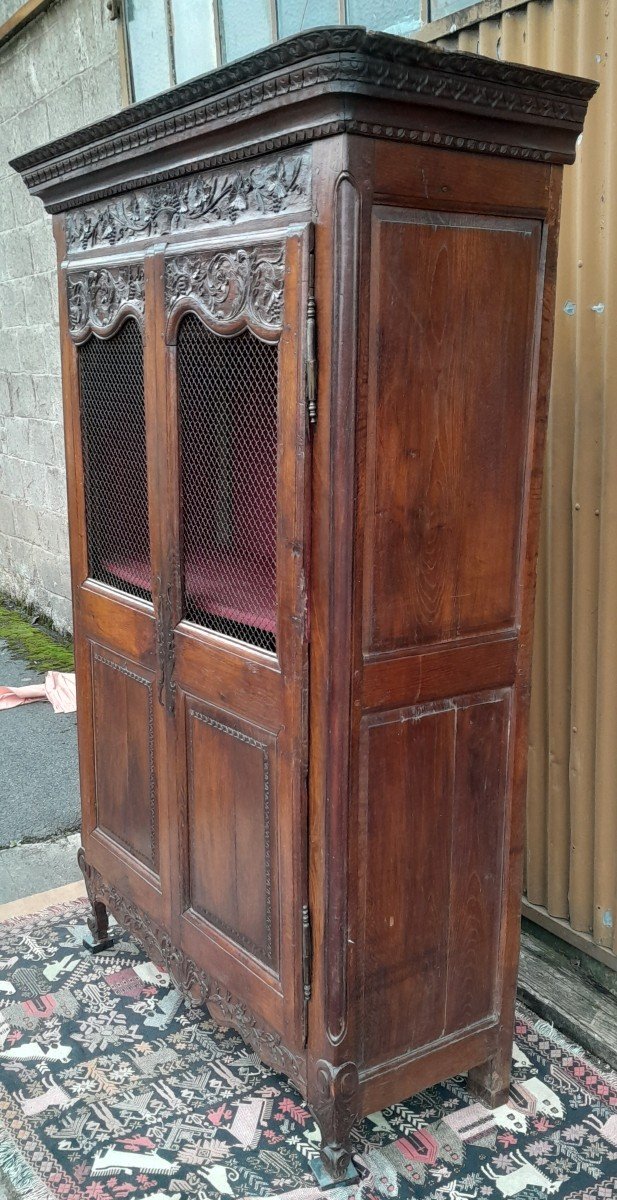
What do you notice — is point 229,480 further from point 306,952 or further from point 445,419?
point 306,952

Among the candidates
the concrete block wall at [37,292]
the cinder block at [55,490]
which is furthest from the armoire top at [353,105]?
the cinder block at [55,490]

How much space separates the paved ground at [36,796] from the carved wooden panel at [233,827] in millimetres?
1154

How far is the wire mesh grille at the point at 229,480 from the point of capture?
6.27ft

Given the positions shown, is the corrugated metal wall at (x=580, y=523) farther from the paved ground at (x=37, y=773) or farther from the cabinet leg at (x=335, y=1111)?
the paved ground at (x=37, y=773)

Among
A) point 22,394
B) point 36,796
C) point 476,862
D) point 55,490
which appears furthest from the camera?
point 22,394

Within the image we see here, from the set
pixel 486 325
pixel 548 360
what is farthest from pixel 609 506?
pixel 486 325

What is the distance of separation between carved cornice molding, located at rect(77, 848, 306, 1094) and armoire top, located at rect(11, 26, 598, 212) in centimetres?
174

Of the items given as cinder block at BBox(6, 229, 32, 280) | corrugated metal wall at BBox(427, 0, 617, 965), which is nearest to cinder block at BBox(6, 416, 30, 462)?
cinder block at BBox(6, 229, 32, 280)

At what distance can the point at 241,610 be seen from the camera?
2.04m

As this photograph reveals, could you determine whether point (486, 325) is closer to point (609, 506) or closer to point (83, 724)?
point (609, 506)

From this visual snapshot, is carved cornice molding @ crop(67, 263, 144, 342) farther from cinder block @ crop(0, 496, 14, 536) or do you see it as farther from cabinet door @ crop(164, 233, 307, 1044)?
cinder block @ crop(0, 496, 14, 536)

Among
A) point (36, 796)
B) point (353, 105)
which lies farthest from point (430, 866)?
point (36, 796)

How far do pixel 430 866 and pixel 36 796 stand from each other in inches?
89.9

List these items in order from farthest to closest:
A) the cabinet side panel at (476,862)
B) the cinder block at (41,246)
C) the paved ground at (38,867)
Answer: the cinder block at (41,246)
the paved ground at (38,867)
the cabinet side panel at (476,862)
